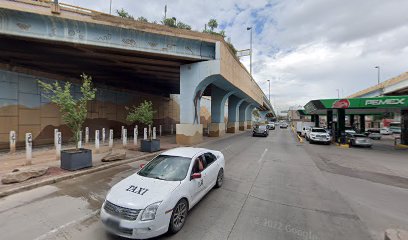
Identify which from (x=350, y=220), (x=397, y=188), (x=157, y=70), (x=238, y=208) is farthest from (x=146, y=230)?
(x=157, y=70)

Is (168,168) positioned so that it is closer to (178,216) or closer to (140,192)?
(140,192)

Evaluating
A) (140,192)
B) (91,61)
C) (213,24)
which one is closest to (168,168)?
(140,192)

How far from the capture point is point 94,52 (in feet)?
51.7

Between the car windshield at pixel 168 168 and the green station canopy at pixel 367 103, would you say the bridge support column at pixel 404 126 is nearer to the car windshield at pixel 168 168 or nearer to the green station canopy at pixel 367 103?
the green station canopy at pixel 367 103

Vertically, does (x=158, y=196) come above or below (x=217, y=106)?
below

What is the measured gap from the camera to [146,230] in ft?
12.4

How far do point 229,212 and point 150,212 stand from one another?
2276mm

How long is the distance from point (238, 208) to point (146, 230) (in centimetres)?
268

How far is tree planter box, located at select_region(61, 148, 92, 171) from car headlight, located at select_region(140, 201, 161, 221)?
6584mm

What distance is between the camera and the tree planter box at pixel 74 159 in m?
8.62

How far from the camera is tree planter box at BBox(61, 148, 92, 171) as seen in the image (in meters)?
8.62

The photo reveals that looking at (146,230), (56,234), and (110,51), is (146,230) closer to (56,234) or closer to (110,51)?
(56,234)

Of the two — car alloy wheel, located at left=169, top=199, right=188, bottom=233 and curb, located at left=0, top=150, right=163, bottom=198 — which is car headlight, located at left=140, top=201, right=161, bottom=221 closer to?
car alloy wheel, located at left=169, top=199, right=188, bottom=233

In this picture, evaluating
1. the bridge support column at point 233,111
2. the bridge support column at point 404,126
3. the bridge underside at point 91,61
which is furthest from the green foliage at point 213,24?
the bridge support column at point 404,126
